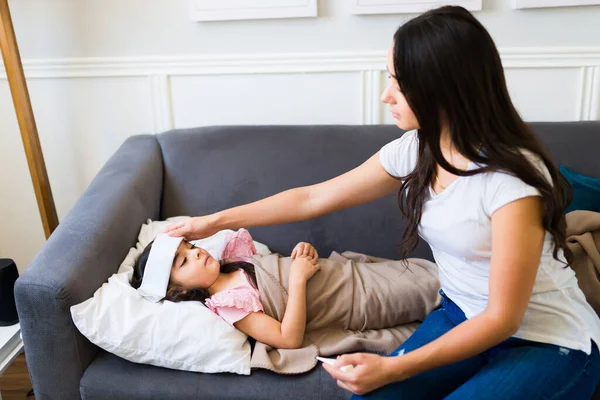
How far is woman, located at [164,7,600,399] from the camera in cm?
116

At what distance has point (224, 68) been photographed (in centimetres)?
222

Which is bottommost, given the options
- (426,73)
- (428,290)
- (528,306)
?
(428,290)

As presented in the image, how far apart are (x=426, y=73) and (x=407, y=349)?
62cm

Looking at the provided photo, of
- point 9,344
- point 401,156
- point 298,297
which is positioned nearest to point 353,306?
point 298,297

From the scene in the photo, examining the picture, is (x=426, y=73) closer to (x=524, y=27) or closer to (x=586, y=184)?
(x=586, y=184)

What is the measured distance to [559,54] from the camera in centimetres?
210

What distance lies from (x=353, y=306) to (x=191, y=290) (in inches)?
17.5

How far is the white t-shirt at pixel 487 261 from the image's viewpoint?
122 centimetres

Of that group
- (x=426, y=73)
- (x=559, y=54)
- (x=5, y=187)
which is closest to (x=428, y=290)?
(x=426, y=73)

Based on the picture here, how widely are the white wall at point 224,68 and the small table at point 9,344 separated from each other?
76cm

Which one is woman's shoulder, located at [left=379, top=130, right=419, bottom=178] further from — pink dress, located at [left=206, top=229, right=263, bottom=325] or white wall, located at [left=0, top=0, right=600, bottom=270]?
white wall, located at [left=0, top=0, right=600, bottom=270]

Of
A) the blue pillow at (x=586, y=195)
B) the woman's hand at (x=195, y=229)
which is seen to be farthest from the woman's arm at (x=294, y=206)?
the blue pillow at (x=586, y=195)

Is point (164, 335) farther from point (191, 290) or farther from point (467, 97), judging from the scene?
point (467, 97)

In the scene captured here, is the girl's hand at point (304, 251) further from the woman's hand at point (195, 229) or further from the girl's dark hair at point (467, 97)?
the girl's dark hair at point (467, 97)
